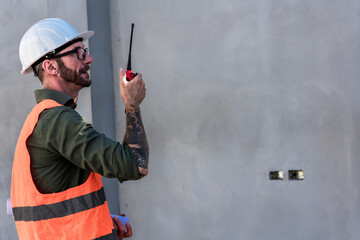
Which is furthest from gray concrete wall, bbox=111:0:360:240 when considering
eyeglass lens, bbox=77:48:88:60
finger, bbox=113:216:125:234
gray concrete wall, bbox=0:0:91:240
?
eyeglass lens, bbox=77:48:88:60

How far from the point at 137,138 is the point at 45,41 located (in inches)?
23.6

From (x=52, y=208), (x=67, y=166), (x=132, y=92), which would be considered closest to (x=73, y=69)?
(x=132, y=92)

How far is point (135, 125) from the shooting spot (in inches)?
63.5

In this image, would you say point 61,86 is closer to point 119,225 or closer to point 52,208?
point 52,208

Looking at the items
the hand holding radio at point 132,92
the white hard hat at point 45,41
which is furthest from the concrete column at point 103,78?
the hand holding radio at point 132,92

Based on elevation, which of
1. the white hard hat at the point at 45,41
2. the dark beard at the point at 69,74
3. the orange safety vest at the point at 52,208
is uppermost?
the white hard hat at the point at 45,41

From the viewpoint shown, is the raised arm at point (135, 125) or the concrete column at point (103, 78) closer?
the raised arm at point (135, 125)

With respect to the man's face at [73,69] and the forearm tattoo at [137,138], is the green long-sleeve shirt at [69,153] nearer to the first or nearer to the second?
the forearm tattoo at [137,138]

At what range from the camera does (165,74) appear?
3420 mm

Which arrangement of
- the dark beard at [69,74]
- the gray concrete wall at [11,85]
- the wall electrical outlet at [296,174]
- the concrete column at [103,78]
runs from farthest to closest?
the gray concrete wall at [11,85]
the concrete column at [103,78]
the wall electrical outlet at [296,174]
the dark beard at [69,74]

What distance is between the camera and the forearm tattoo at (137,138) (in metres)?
1.53

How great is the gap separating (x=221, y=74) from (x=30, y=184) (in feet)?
6.00

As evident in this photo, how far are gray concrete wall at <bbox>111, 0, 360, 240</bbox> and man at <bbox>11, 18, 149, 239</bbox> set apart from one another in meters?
1.41

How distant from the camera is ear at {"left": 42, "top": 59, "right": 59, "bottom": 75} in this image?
178cm
